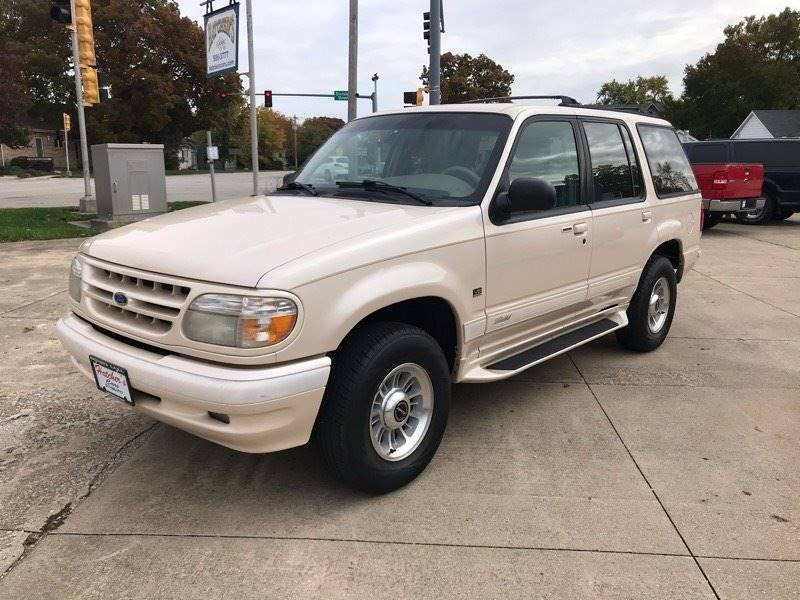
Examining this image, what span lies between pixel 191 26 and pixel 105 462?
5742 cm

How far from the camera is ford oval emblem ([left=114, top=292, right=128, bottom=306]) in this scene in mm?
2975

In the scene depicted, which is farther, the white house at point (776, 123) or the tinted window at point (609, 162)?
the white house at point (776, 123)

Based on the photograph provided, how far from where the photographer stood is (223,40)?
1772cm

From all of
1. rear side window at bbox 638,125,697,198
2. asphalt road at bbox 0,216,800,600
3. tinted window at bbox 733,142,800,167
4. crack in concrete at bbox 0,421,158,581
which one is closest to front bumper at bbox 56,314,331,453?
asphalt road at bbox 0,216,800,600

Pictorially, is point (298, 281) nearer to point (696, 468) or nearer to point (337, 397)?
point (337, 397)

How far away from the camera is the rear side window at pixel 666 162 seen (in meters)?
5.16

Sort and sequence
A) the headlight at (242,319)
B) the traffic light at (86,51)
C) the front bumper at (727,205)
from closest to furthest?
the headlight at (242,319) < the front bumper at (727,205) < the traffic light at (86,51)

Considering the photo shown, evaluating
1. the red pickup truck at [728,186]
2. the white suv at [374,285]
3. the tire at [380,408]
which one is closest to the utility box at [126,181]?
the white suv at [374,285]

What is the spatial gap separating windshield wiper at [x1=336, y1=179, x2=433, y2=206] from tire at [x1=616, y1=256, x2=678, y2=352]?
2.35 m

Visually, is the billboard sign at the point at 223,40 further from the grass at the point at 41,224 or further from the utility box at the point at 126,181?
the utility box at the point at 126,181

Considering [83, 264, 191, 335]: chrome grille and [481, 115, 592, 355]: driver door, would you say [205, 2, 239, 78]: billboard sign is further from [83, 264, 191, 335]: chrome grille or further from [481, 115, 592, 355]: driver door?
[83, 264, 191, 335]: chrome grille

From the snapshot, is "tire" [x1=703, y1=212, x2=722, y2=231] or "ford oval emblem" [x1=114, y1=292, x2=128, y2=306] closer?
"ford oval emblem" [x1=114, y1=292, x2=128, y2=306]

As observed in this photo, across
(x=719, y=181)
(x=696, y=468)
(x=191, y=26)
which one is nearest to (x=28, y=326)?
(x=696, y=468)

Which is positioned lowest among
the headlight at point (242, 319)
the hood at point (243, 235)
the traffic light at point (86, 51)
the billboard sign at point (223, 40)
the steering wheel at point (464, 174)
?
the headlight at point (242, 319)
